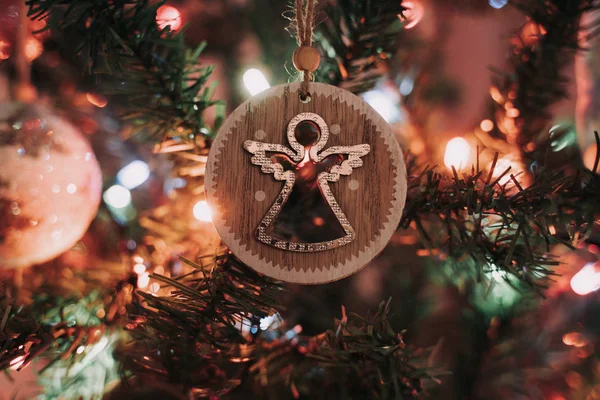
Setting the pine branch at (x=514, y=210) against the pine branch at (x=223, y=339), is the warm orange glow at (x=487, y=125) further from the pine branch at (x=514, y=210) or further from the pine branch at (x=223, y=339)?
the pine branch at (x=223, y=339)

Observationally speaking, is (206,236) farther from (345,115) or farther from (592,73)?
(592,73)

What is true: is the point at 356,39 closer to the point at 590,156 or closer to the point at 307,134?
the point at 307,134

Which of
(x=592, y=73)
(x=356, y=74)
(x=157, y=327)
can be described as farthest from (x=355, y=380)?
(x=592, y=73)

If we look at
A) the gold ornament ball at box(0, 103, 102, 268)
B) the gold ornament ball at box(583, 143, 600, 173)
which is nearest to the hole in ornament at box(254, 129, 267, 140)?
the gold ornament ball at box(0, 103, 102, 268)

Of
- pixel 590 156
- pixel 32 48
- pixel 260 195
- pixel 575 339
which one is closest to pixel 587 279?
pixel 575 339

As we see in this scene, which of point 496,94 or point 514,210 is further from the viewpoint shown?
point 496,94

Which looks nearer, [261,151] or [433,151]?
Result: [261,151]

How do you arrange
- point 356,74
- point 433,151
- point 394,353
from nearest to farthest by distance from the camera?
point 394,353, point 356,74, point 433,151
